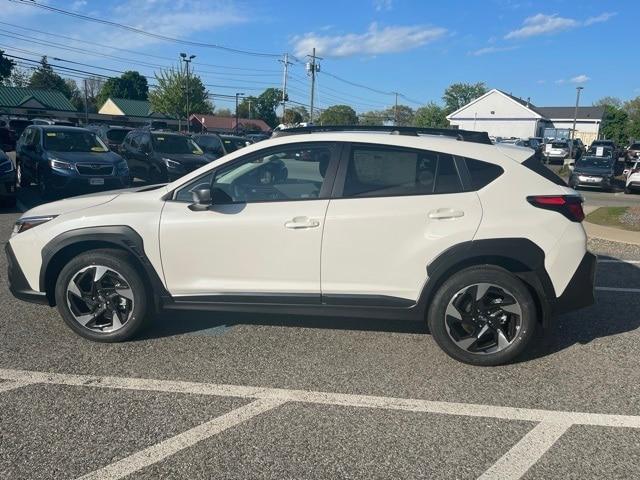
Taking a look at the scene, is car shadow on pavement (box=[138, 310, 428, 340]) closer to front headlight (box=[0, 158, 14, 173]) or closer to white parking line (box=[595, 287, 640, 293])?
white parking line (box=[595, 287, 640, 293])

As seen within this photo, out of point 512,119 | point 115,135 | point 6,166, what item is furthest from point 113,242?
point 512,119

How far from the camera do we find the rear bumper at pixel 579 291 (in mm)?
3992

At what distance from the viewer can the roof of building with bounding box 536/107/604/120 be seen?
79500 mm

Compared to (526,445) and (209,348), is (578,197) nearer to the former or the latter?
(526,445)

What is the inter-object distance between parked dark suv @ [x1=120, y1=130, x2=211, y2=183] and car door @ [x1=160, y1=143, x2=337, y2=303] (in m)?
10.2

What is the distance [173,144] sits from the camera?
1514cm

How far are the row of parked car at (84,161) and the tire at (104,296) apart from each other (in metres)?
7.54

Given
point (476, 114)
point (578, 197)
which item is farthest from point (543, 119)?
point (578, 197)

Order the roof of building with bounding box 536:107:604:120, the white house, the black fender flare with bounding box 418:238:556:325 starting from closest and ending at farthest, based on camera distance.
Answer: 1. the black fender flare with bounding box 418:238:556:325
2. the white house
3. the roof of building with bounding box 536:107:604:120

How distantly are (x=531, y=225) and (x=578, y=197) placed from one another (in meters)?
0.50

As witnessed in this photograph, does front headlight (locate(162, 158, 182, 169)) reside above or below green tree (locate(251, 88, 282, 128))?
below

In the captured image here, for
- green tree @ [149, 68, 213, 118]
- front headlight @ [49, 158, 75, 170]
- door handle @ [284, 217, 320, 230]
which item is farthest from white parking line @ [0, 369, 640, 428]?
green tree @ [149, 68, 213, 118]

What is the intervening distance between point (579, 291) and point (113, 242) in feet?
11.9

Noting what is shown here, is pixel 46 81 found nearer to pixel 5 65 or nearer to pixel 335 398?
pixel 5 65
